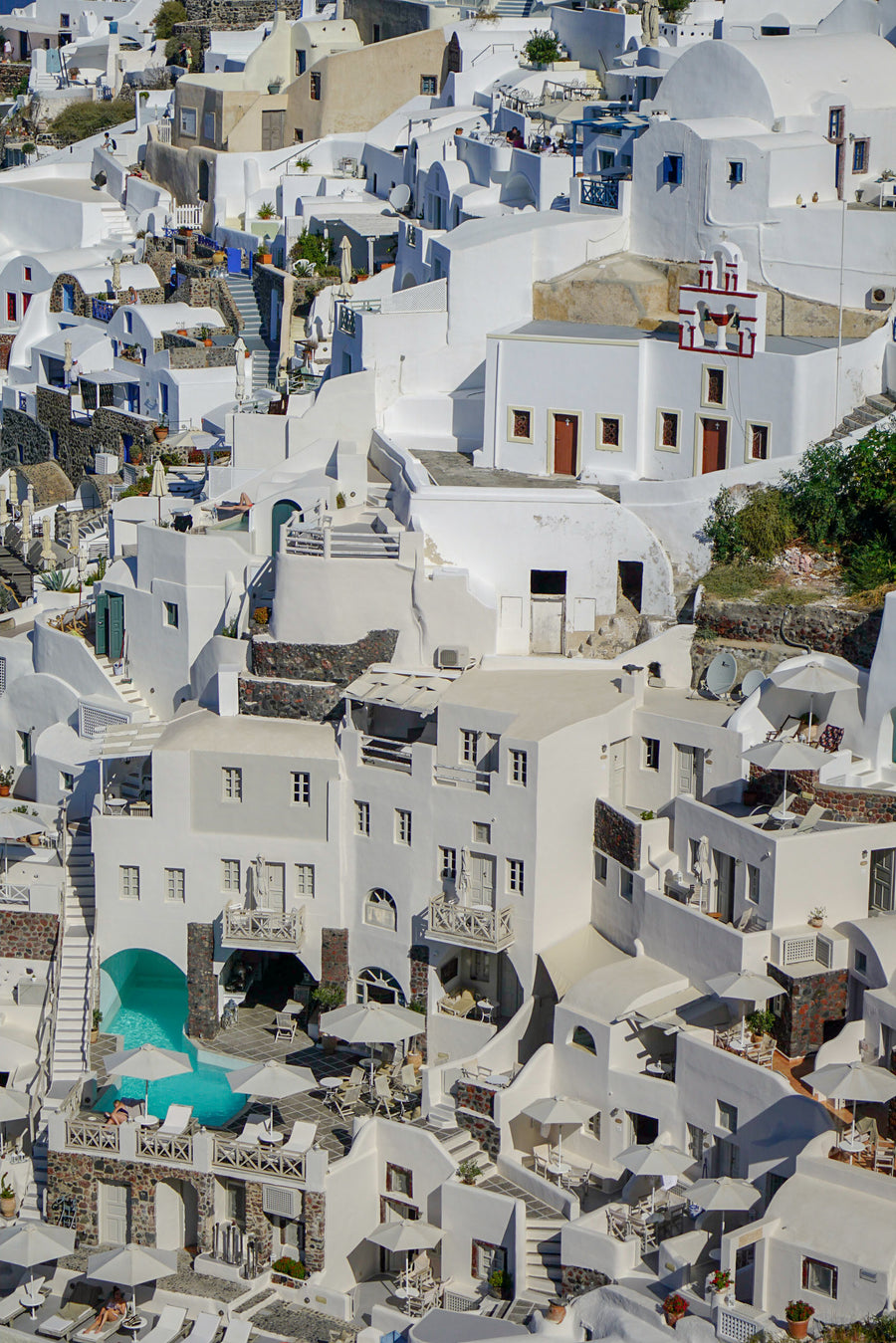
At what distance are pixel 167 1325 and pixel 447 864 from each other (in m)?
12.0

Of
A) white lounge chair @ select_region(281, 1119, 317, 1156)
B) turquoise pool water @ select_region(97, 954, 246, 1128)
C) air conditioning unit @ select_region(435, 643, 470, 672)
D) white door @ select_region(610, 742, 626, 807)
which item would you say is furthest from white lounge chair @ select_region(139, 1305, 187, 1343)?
air conditioning unit @ select_region(435, 643, 470, 672)

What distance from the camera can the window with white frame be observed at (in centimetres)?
5444

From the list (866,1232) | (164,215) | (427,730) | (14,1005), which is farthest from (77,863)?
(164,215)

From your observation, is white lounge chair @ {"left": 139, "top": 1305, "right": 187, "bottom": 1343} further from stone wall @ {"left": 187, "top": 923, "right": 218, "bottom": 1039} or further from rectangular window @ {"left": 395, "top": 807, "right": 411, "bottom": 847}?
rectangular window @ {"left": 395, "top": 807, "right": 411, "bottom": 847}

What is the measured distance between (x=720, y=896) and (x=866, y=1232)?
10250 millimetres

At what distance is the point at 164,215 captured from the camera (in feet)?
285

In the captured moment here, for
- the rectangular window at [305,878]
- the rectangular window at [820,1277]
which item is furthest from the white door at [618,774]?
the rectangular window at [820,1277]

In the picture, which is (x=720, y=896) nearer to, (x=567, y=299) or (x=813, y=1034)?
(x=813, y=1034)

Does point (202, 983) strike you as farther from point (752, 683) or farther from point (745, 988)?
point (752, 683)

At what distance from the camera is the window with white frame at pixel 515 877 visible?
54.4 metres

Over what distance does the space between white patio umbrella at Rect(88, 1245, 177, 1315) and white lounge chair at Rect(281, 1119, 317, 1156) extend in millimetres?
3415

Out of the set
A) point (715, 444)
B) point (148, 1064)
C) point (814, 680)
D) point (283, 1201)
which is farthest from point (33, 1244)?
point (715, 444)

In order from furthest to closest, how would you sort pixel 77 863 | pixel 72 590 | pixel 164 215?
pixel 164 215, pixel 72 590, pixel 77 863

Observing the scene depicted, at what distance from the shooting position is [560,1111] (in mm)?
51000
